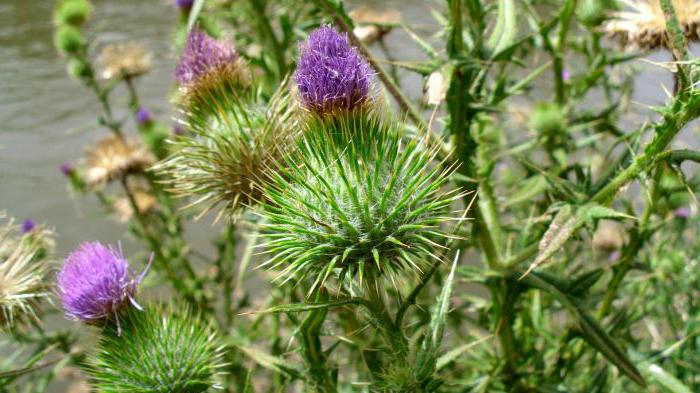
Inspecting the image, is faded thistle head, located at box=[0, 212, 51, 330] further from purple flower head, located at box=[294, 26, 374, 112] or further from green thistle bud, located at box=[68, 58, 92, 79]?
green thistle bud, located at box=[68, 58, 92, 79]

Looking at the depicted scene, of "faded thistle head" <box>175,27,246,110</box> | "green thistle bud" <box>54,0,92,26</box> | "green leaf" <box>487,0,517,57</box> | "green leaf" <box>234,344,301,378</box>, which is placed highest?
"green thistle bud" <box>54,0,92,26</box>

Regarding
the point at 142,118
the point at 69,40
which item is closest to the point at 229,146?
the point at 142,118

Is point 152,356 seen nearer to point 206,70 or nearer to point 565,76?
point 206,70

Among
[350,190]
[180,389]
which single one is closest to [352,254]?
[350,190]

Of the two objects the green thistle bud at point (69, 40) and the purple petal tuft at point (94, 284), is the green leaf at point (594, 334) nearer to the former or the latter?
the purple petal tuft at point (94, 284)

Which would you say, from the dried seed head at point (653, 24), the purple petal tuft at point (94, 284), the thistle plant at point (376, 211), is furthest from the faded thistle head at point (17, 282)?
the dried seed head at point (653, 24)

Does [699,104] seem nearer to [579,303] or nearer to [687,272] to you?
[579,303]

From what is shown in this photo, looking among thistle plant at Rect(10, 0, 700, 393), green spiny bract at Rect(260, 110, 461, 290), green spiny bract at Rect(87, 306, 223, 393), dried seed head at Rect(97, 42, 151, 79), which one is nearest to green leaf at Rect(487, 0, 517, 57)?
thistle plant at Rect(10, 0, 700, 393)

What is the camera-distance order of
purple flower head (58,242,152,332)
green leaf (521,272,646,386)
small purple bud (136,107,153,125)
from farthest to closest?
1. small purple bud (136,107,153,125)
2. purple flower head (58,242,152,332)
3. green leaf (521,272,646,386)
